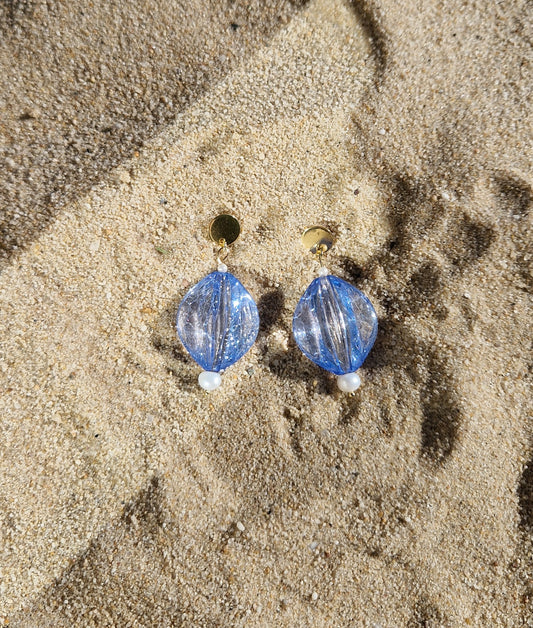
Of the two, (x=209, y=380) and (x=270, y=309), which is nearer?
(x=209, y=380)

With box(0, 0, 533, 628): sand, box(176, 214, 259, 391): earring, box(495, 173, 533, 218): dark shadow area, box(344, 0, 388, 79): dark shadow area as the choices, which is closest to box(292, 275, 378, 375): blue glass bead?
box(0, 0, 533, 628): sand

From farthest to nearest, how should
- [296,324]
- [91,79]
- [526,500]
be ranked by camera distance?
[296,324]
[526,500]
[91,79]

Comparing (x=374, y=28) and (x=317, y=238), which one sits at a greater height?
(x=374, y=28)

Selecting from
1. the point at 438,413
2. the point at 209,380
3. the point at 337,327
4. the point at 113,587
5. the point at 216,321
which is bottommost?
the point at 113,587

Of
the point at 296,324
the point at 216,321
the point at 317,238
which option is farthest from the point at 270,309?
the point at 317,238

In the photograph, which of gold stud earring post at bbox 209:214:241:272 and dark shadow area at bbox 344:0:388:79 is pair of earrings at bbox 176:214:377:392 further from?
dark shadow area at bbox 344:0:388:79

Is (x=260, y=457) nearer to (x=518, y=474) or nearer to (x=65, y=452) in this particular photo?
(x=65, y=452)

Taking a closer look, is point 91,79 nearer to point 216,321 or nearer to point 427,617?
point 216,321

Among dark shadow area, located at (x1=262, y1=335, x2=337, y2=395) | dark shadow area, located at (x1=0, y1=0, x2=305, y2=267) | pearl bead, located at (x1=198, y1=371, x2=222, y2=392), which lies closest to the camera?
dark shadow area, located at (x1=0, y1=0, x2=305, y2=267)
